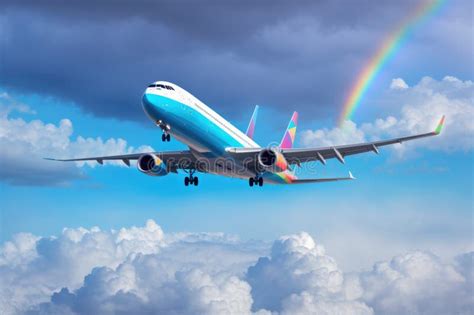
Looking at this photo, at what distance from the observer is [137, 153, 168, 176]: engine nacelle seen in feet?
234

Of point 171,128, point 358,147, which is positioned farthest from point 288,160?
point 171,128

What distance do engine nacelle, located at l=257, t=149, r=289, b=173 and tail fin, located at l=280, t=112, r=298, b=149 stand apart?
22.9 meters

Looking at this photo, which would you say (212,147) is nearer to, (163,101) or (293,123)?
(163,101)

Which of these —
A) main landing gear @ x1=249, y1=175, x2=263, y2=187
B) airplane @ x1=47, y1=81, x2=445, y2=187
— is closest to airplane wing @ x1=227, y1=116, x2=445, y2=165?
airplane @ x1=47, y1=81, x2=445, y2=187

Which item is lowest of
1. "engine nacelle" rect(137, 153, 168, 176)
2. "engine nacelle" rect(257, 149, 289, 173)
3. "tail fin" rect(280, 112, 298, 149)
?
"engine nacelle" rect(257, 149, 289, 173)

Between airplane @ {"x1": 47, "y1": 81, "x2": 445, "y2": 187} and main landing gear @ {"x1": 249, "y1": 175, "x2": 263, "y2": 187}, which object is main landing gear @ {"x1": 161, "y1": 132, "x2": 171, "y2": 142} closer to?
airplane @ {"x1": 47, "y1": 81, "x2": 445, "y2": 187}

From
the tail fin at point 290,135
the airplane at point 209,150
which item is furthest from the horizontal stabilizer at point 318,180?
the tail fin at point 290,135

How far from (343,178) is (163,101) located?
78.0ft

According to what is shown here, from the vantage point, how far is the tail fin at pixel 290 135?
8879cm

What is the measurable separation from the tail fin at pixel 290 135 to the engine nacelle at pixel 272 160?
22868 millimetres

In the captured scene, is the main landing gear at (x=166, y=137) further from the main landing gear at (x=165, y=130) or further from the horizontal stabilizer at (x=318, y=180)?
the horizontal stabilizer at (x=318, y=180)

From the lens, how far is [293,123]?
91.6 metres

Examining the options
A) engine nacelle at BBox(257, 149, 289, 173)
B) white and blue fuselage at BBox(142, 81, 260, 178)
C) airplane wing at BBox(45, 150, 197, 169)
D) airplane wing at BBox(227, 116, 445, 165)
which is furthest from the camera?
airplane wing at BBox(45, 150, 197, 169)

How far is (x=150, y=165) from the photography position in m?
71.4
